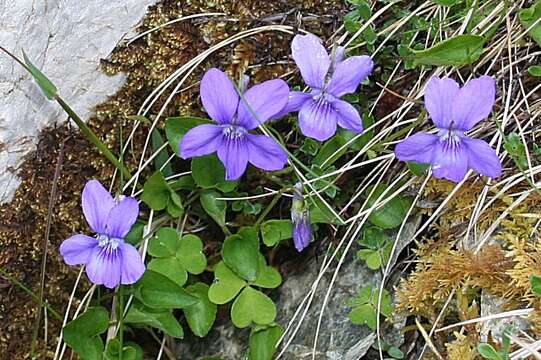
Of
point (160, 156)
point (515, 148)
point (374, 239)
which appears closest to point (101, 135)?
point (160, 156)

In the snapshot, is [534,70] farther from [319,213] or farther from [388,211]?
[319,213]

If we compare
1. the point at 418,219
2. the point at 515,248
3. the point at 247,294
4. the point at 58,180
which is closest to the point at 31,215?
the point at 58,180

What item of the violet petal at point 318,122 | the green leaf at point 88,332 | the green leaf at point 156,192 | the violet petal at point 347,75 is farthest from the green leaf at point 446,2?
the green leaf at point 88,332

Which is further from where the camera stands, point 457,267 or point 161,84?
point 161,84

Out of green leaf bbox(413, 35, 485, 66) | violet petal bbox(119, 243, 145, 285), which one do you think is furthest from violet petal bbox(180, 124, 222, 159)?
green leaf bbox(413, 35, 485, 66)

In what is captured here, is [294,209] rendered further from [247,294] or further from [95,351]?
[95,351]

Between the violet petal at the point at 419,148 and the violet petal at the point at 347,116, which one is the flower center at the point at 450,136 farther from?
the violet petal at the point at 347,116
